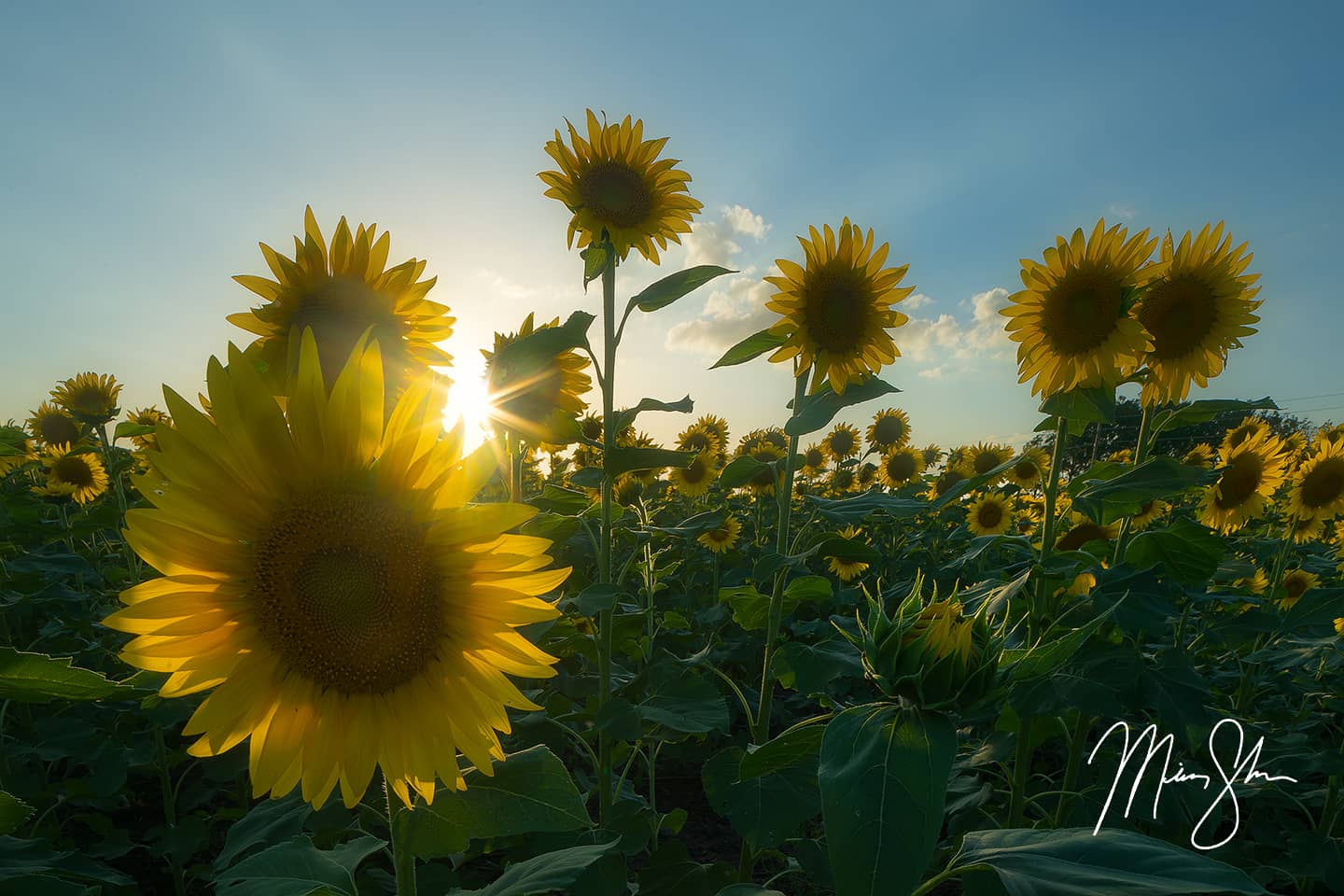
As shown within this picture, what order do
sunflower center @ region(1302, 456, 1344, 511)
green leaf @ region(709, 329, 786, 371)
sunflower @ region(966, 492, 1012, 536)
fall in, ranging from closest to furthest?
green leaf @ region(709, 329, 786, 371)
sunflower center @ region(1302, 456, 1344, 511)
sunflower @ region(966, 492, 1012, 536)

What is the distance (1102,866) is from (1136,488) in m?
1.60

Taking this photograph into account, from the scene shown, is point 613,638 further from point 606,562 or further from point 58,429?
point 58,429

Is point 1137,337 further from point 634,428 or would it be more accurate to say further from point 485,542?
point 634,428

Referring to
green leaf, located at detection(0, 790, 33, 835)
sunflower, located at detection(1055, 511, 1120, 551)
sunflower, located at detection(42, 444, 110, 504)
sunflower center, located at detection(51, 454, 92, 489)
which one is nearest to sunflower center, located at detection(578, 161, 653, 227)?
green leaf, located at detection(0, 790, 33, 835)

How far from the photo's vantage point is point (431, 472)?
1.13 metres

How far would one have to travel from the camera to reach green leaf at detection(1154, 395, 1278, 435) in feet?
8.39

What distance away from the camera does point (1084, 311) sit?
2.79 meters

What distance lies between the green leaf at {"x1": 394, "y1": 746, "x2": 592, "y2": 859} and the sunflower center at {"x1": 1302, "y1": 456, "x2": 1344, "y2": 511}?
576 cm

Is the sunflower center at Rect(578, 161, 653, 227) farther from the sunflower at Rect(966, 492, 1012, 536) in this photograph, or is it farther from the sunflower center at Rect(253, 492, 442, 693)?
the sunflower at Rect(966, 492, 1012, 536)

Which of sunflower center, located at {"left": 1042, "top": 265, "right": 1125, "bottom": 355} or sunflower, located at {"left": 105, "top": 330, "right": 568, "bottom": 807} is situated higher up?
sunflower center, located at {"left": 1042, "top": 265, "right": 1125, "bottom": 355}

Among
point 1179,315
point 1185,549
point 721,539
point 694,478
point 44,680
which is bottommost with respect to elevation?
point 44,680

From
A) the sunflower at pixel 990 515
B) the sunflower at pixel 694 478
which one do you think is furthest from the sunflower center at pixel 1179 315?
the sunflower at pixel 694 478

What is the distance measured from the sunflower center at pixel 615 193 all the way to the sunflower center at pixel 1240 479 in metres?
4.31
